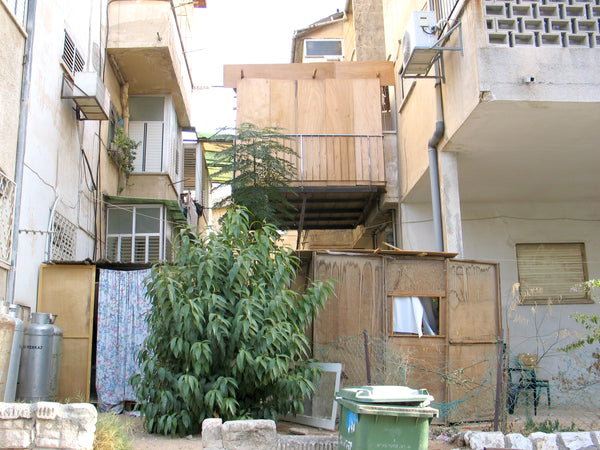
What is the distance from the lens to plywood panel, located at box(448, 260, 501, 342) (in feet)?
28.6

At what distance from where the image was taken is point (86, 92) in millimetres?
10258

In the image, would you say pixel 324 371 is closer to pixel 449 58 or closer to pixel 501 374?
pixel 501 374

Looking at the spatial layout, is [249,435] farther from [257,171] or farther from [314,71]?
[314,71]

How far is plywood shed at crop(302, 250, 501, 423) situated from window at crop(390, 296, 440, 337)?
0.02m

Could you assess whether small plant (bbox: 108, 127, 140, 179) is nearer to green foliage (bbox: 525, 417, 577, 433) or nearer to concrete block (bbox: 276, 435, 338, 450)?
concrete block (bbox: 276, 435, 338, 450)

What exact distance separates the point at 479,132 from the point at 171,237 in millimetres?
7634

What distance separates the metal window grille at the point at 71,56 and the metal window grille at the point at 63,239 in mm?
2892

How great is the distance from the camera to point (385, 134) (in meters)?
12.9

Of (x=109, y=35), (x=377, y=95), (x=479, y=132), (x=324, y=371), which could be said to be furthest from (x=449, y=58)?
(x=109, y=35)

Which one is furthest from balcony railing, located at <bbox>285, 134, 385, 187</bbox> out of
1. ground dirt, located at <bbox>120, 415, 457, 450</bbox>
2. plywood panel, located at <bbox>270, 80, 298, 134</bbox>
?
ground dirt, located at <bbox>120, 415, 457, 450</bbox>

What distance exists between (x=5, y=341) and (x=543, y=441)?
6.42 m

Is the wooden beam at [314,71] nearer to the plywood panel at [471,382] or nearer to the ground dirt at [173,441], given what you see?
the plywood panel at [471,382]

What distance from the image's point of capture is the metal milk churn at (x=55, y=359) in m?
8.34

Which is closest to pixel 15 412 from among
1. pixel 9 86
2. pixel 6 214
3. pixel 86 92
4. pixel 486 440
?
pixel 6 214
